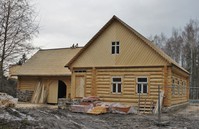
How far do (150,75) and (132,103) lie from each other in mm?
2363

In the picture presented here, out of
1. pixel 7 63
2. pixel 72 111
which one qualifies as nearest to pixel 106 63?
pixel 72 111

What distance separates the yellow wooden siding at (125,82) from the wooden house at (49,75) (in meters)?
4.21

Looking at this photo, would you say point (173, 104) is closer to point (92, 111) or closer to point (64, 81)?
point (92, 111)

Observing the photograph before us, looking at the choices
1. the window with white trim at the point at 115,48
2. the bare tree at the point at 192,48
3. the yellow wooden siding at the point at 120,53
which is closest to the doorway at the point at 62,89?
the yellow wooden siding at the point at 120,53

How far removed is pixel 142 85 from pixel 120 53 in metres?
2.91

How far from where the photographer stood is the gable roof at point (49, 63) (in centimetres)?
2790

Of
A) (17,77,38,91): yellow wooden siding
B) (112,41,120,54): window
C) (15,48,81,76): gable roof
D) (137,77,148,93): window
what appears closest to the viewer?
(137,77,148,93): window

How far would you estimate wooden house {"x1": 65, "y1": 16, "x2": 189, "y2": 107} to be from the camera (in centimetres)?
2086

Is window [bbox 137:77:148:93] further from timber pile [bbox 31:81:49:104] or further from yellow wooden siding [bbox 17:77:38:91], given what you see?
yellow wooden siding [bbox 17:77:38:91]

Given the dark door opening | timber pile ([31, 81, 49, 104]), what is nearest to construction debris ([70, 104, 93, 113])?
timber pile ([31, 81, 49, 104])

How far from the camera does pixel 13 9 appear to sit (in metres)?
23.4

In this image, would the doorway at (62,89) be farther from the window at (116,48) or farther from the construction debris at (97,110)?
the construction debris at (97,110)

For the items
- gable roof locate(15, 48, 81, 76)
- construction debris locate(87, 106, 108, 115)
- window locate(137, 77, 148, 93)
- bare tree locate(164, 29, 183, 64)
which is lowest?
construction debris locate(87, 106, 108, 115)

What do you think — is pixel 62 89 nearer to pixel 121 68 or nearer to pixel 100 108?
pixel 121 68
